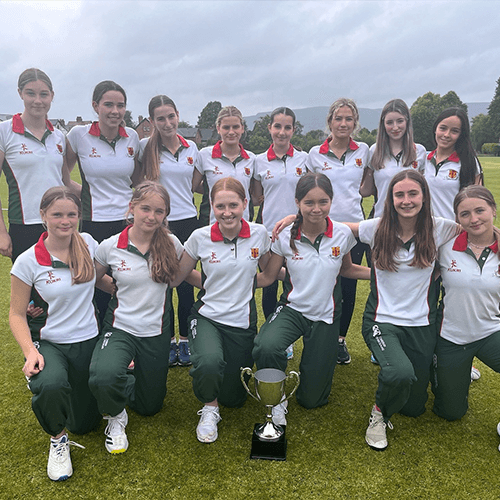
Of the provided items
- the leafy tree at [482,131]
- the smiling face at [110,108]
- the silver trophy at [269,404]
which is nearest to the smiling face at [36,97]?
the smiling face at [110,108]

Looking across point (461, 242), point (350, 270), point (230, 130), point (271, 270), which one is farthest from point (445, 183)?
point (230, 130)

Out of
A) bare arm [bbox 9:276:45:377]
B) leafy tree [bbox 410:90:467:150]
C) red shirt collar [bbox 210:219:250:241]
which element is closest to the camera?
bare arm [bbox 9:276:45:377]

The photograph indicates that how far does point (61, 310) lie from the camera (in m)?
2.63

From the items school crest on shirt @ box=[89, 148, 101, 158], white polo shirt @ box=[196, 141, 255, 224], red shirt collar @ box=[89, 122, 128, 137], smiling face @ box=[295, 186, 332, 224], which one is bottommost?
smiling face @ box=[295, 186, 332, 224]

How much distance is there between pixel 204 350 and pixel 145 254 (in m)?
0.74

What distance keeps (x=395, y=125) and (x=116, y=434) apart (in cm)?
306

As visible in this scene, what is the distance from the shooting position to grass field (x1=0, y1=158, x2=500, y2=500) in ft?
7.54

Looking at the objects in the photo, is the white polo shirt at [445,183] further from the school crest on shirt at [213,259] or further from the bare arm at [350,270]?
the school crest on shirt at [213,259]

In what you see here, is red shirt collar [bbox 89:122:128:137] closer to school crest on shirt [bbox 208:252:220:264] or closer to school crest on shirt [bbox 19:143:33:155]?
school crest on shirt [bbox 19:143:33:155]

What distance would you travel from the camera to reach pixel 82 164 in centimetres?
351

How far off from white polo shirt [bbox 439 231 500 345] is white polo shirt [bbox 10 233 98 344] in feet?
7.51

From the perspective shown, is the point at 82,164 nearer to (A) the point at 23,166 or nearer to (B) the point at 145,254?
(A) the point at 23,166

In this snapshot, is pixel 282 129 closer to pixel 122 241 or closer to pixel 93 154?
pixel 93 154

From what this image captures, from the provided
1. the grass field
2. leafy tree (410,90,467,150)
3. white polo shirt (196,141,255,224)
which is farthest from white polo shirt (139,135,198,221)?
leafy tree (410,90,467,150)
